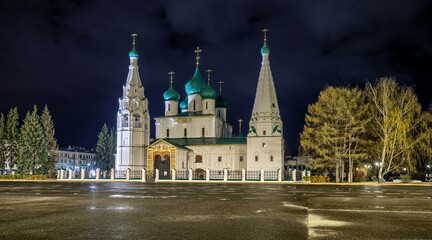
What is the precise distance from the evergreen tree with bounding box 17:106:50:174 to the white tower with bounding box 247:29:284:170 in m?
28.2

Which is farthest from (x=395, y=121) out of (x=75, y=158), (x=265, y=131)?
(x=75, y=158)

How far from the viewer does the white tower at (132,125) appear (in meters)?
58.3

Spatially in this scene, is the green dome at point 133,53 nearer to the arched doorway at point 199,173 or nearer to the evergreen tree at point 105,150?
the arched doorway at point 199,173

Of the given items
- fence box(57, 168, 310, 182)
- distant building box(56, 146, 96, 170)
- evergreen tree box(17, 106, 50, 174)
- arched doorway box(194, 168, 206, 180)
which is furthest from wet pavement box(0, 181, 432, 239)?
distant building box(56, 146, 96, 170)

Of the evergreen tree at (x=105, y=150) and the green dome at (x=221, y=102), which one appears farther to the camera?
the evergreen tree at (x=105, y=150)

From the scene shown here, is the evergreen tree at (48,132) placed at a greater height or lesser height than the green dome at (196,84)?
lesser

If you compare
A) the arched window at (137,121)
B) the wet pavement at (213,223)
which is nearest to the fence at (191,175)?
the arched window at (137,121)

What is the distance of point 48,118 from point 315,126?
3896 centimetres

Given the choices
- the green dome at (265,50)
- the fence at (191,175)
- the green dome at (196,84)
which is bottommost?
the fence at (191,175)

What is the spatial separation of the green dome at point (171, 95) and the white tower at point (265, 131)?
14932 mm

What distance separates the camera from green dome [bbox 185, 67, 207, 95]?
65.3 metres

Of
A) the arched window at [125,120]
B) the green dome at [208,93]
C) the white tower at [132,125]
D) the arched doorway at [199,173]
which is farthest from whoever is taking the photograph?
the green dome at [208,93]

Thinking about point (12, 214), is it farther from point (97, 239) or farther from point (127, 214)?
point (97, 239)

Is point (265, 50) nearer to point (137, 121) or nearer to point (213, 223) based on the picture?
point (137, 121)
